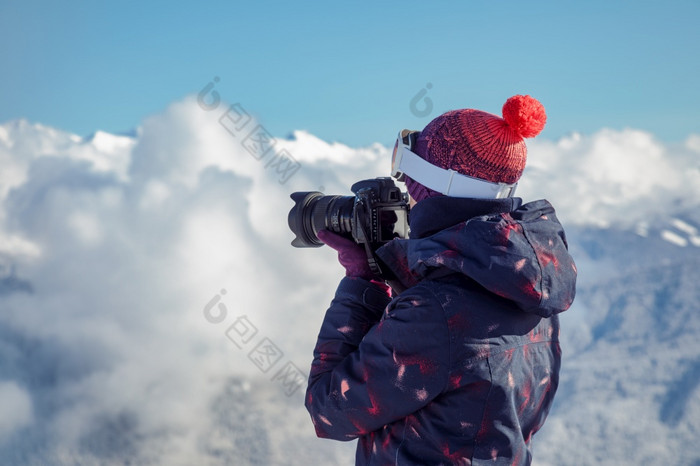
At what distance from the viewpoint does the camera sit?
6.21 ft

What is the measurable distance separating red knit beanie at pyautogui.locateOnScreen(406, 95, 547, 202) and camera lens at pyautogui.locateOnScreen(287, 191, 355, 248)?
18.6 inches

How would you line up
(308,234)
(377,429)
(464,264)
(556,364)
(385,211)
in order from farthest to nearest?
1. (308,234)
2. (385,211)
3. (556,364)
4. (377,429)
5. (464,264)

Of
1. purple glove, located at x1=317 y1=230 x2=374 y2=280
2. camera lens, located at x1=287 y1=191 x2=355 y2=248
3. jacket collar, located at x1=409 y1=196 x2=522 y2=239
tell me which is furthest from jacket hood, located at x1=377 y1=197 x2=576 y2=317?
camera lens, located at x1=287 y1=191 x2=355 y2=248

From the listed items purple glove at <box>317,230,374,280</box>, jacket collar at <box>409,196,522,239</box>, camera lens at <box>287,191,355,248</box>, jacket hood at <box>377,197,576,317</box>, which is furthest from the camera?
camera lens at <box>287,191,355,248</box>

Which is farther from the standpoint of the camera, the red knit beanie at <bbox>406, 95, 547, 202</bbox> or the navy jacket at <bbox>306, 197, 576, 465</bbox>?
the red knit beanie at <bbox>406, 95, 547, 202</bbox>

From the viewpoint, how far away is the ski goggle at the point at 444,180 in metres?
1.59

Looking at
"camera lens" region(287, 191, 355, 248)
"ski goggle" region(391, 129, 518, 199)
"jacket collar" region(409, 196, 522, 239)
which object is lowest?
"jacket collar" region(409, 196, 522, 239)

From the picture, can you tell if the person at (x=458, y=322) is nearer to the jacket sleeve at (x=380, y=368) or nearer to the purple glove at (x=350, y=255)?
the jacket sleeve at (x=380, y=368)

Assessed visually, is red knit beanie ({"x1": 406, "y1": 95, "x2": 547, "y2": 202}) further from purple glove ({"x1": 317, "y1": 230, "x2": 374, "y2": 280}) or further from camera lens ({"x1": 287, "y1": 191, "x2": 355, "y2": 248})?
camera lens ({"x1": 287, "y1": 191, "x2": 355, "y2": 248})

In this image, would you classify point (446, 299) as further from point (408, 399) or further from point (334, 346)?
point (334, 346)

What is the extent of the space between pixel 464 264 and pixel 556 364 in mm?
571

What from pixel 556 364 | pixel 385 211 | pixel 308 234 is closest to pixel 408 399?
pixel 556 364

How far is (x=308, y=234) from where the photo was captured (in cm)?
219

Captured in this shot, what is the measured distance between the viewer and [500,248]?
135 centimetres
